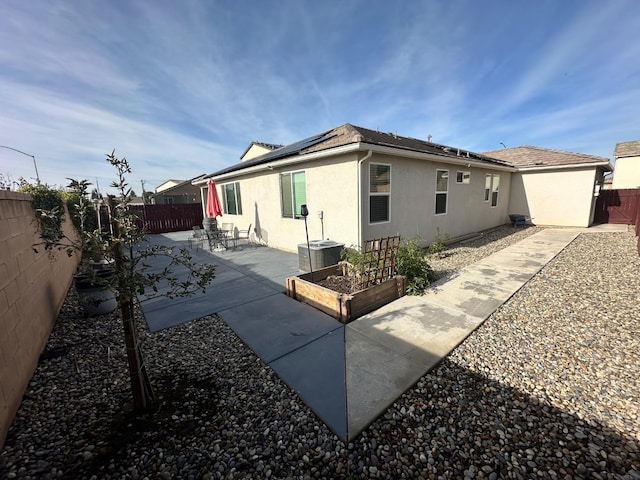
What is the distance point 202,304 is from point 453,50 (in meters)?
9.99

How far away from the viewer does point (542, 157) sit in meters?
12.8

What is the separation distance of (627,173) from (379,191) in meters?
23.3

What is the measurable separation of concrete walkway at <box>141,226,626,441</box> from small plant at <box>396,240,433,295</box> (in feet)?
0.76

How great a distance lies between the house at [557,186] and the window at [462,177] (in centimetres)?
496

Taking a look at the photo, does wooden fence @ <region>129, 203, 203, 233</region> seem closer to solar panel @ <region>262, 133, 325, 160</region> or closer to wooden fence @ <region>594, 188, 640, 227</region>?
solar panel @ <region>262, 133, 325, 160</region>

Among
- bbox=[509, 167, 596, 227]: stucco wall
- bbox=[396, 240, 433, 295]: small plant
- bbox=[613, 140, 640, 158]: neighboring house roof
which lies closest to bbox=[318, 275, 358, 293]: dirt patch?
bbox=[396, 240, 433, 295]: small plant

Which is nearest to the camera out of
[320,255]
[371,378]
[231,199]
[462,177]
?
[371,378]

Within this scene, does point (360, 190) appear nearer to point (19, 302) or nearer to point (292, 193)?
point (292, 193)

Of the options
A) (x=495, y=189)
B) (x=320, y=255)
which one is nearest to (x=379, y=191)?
(x=320, y=255)

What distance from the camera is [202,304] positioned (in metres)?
4.42

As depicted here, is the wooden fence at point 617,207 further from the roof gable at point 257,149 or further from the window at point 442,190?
the roof gable at point 257,149

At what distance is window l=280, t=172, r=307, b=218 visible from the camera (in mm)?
7621

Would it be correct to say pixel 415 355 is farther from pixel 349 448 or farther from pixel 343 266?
pixel 343 266

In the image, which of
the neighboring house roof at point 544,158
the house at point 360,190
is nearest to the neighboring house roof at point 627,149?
the neighboring house roof at point 544,158
